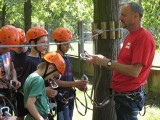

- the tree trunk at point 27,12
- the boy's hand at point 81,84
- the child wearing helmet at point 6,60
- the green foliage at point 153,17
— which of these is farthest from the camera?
the tree trunk at point 27,12

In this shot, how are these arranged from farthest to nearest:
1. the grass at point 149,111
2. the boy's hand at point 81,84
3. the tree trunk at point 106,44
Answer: the grass at point 149,111 < the tree trunk at point 106,44 < the boy's hand at point 81,84

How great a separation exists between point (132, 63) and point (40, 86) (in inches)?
38.6

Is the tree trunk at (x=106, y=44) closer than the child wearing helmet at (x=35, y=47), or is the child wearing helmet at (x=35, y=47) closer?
the child wearing helmet at (x=35, y=47)

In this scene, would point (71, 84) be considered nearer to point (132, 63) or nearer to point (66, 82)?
point (66, 82)

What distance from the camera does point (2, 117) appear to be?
8.56ft

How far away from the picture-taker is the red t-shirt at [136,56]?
11.0ft

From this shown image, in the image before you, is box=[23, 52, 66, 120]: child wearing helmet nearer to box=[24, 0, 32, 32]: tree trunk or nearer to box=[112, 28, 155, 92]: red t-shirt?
box=[112, 28, 155, 92]: red t-shirt

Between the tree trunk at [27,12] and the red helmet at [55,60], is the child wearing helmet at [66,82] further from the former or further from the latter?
the tree trunk at [27,12]

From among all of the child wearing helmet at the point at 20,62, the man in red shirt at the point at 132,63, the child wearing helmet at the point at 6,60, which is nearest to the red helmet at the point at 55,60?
the man in red shirt at the point at 132,63

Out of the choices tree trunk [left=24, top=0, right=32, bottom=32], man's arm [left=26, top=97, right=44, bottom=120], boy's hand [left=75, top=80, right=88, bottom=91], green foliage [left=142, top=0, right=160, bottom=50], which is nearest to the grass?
green foliage [left=142, top=0, right=160, bottom=50]

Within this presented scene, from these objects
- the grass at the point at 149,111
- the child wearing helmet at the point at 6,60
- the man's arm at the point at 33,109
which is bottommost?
the grass at the point at 149,111

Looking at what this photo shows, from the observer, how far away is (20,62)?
4727 mm

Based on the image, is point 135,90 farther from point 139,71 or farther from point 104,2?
point 104,2

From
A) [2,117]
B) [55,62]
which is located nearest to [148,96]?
[55,62]
